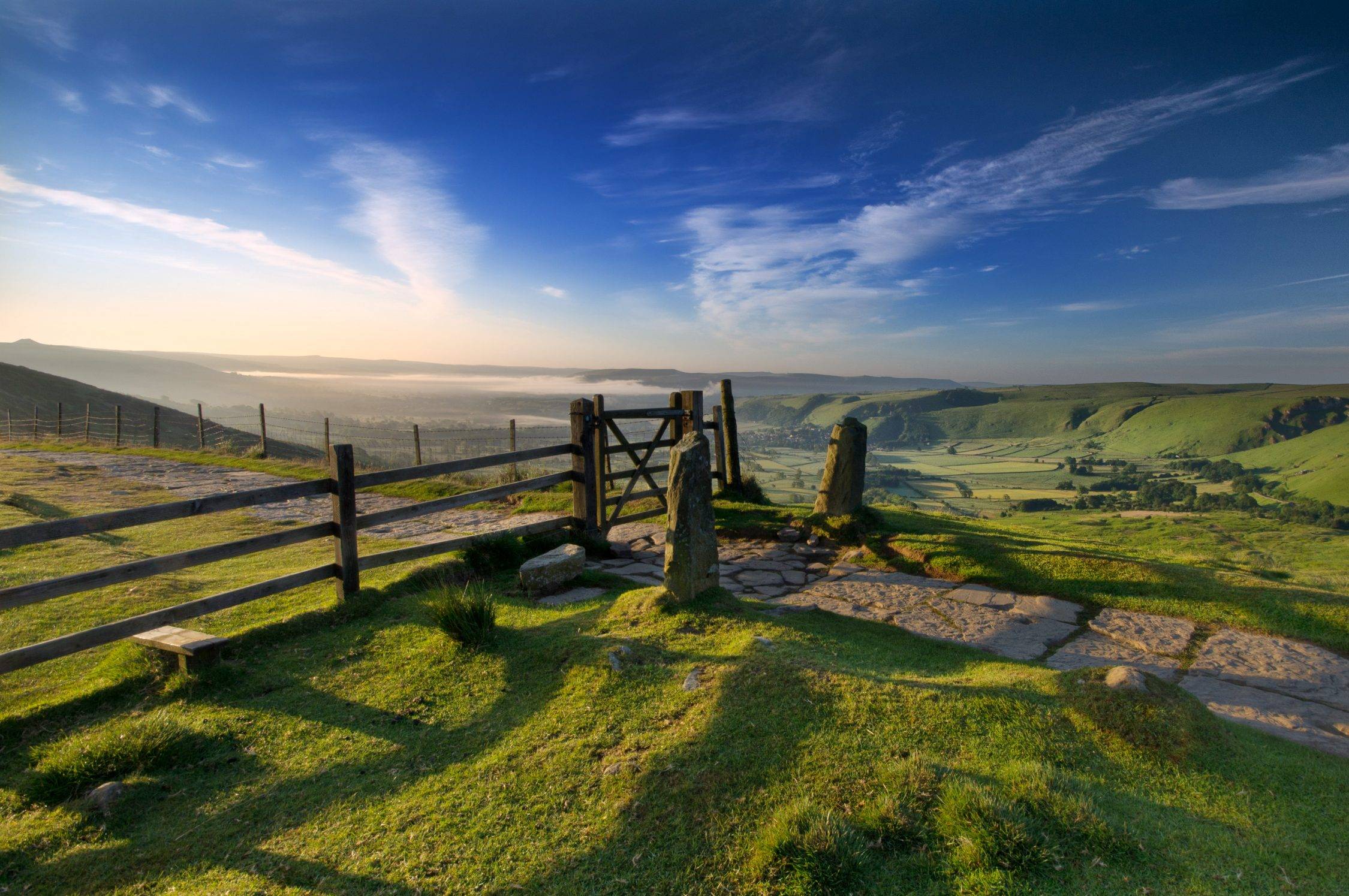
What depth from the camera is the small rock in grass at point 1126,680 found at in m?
3.78

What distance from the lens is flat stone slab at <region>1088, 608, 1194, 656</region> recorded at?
5.48 metres

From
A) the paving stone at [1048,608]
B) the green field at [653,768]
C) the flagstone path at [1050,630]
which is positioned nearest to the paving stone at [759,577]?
the flagstone path at [1050,630]

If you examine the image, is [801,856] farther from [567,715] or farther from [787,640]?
[787,640]

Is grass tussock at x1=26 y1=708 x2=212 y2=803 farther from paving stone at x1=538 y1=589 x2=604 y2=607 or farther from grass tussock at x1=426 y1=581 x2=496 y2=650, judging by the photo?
paving stone at x1=538 y1=589 x2=604 y2=607

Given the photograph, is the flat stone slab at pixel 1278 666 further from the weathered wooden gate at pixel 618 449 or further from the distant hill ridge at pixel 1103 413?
the distant hill ridge at pixel 1103 413

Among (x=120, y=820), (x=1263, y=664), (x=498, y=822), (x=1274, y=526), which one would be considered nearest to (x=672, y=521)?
(x=498, y=822)

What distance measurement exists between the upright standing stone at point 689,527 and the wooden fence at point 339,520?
320cm

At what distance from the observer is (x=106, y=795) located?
3.70 meters

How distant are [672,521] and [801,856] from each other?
12.3 ft

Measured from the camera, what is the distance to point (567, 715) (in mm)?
4312

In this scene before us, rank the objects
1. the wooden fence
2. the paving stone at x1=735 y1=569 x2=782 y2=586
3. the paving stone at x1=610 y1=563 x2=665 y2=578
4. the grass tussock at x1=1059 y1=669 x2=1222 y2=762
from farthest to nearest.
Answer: the paving stone at x1=610 y1=563 x2=665 y2=578
the paving stone at x1=735 y1=569 x2=782 y2=586
the wooden fence
the grass tussock at x1=1059 y1=669 x2=1222 y2=762

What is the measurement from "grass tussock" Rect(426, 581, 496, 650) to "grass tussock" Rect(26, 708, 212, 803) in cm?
195

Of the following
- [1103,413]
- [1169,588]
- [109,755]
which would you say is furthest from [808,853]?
[1103,413]

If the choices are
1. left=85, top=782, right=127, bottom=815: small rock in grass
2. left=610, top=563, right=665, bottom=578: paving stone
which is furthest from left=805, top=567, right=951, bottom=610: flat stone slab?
left=85, top=782, right=127, bottom=815: small rock in grass
